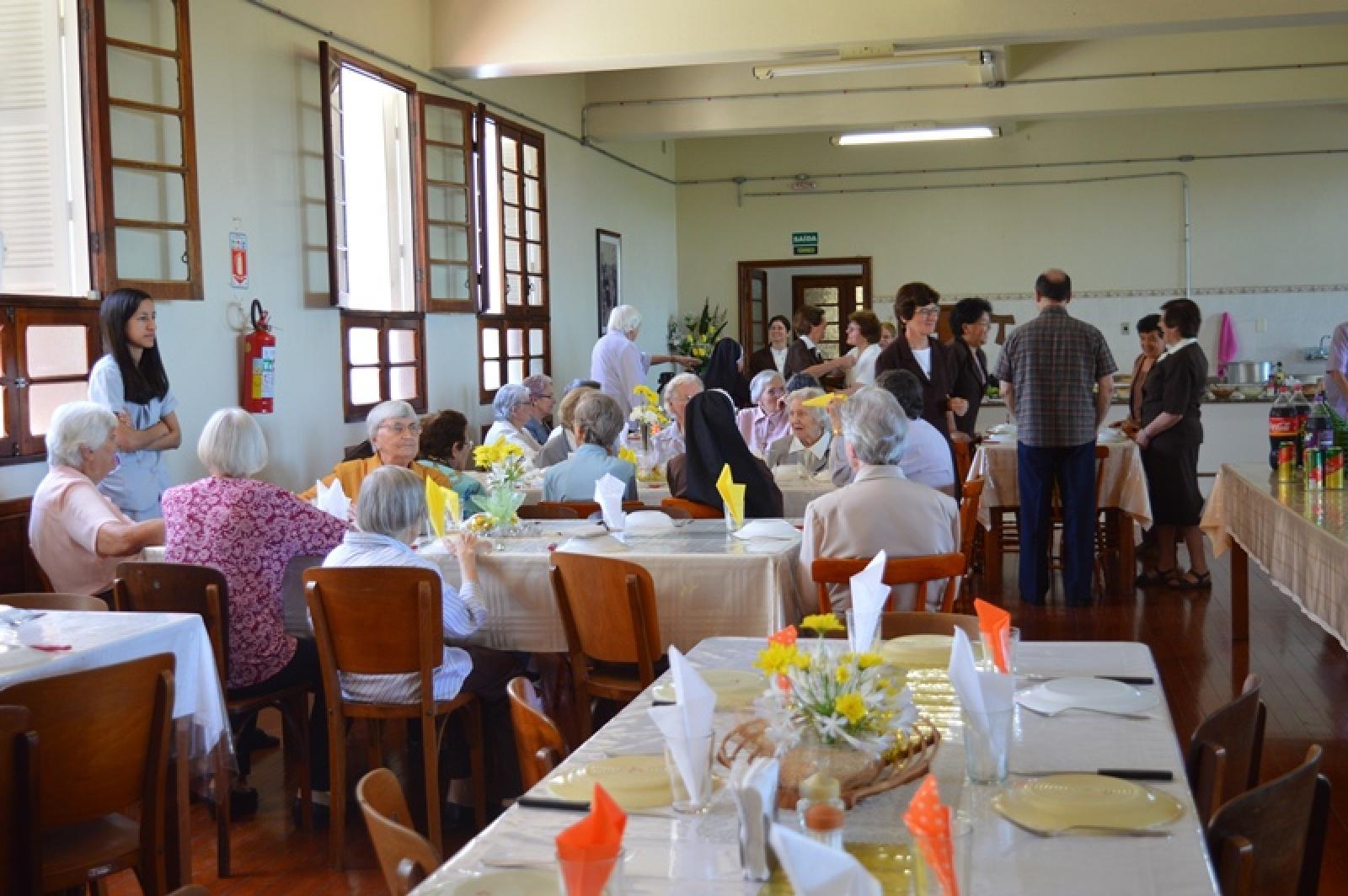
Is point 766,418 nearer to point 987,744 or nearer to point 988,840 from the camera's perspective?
point 987,744

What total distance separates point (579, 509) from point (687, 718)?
11.4 ft

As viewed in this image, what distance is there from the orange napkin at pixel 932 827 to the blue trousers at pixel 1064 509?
20.1 ft

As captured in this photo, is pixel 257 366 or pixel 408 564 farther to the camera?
pixel 257 366

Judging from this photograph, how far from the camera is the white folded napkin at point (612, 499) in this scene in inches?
193

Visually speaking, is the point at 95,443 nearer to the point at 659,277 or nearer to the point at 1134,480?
the point at 1134,480

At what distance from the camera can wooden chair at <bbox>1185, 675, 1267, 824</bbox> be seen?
2215mm

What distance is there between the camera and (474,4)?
369 inches

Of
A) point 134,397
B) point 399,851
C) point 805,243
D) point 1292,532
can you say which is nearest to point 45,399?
point 134,397

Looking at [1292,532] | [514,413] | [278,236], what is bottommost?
[1292,532]

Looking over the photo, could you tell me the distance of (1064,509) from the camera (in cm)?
752

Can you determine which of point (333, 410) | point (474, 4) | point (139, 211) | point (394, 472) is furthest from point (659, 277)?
point (394, 472)

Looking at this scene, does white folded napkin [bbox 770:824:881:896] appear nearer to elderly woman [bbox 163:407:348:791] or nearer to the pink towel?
elderly woman [bbox 163:407:348:791]

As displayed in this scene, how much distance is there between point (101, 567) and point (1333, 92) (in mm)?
11411

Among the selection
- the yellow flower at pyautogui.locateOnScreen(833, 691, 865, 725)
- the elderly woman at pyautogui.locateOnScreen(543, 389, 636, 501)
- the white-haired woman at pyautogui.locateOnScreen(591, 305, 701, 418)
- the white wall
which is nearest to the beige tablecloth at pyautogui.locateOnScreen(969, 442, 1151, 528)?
the elderly woman at pyautogui.locateOnScreen(543, 389, 636, 501)
